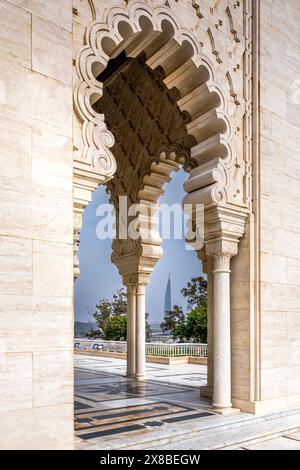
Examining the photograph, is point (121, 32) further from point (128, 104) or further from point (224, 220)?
point (128, 104)

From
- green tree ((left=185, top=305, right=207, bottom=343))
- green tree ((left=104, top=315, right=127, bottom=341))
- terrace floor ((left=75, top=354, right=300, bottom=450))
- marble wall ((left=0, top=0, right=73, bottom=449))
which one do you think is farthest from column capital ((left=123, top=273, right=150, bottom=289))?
green tree ((left=104, top=315, right=127, bottom=341))

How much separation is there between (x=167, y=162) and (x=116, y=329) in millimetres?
14461

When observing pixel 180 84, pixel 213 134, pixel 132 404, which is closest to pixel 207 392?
pixel 132 404

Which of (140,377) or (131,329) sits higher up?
(131,329)

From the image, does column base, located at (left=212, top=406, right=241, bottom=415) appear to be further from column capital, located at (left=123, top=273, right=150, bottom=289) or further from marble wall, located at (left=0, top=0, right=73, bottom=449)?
column capital, located at (left=123, top=273, right=150, bottom=289)

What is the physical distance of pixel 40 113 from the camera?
3367 mm

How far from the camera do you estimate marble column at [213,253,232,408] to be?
15.9ft

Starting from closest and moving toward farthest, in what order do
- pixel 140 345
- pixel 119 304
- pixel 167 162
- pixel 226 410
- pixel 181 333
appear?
pixel 226 410 < pixel 167 162 < pixel 140 345 < pixel 181 333 < pixel 119 304

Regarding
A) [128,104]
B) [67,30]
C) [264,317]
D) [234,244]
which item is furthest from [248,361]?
[128,104]

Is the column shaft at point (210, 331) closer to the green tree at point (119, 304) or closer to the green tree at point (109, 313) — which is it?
the green tree at point (109, 313)

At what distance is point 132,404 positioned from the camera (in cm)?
554

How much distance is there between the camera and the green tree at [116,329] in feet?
66.4

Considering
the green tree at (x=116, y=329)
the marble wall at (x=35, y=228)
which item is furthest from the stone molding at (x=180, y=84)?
the green tree at (x=116, y=329)

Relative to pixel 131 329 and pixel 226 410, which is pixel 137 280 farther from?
pixel 226 410
